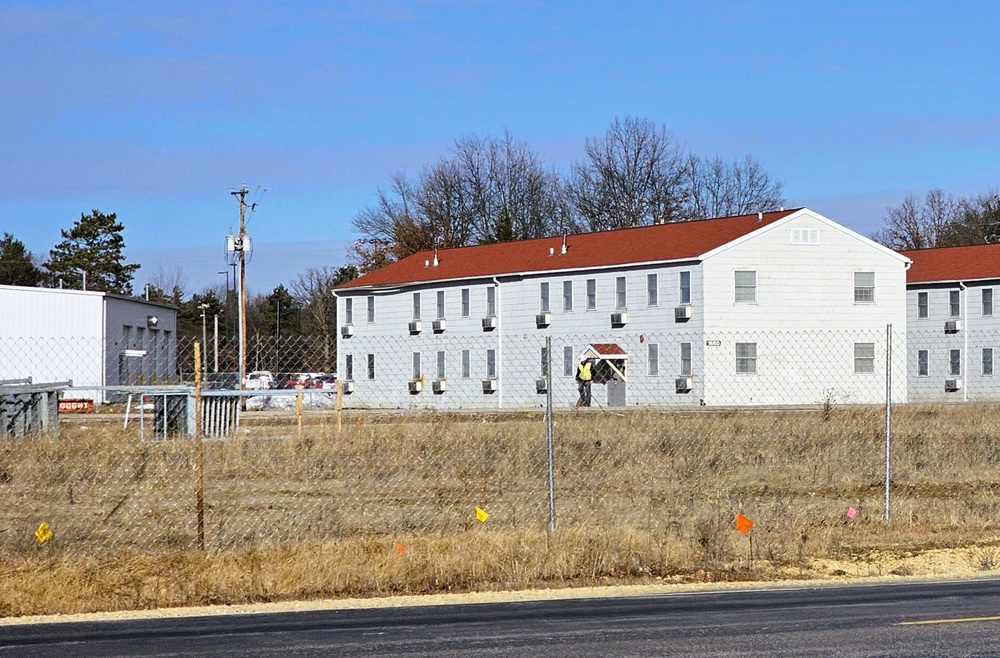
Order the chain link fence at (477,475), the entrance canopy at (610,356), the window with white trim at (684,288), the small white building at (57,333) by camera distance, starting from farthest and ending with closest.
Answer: the small white building at (57,333) < the entrance canopy at (610,356) < the window with white trim at (684,288) < the chain link fence at (477,475)

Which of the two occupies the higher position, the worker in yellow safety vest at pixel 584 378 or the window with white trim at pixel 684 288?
the window with white trim at pixel 684 288

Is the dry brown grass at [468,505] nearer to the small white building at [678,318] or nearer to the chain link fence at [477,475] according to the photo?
the chain link fence at [477,475]

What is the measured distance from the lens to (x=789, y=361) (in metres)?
48.4

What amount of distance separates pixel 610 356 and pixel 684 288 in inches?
155

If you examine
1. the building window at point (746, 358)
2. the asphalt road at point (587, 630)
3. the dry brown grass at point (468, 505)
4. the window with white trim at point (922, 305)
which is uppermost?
the window with white trim at point (922, 305)

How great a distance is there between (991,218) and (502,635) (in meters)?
94.5

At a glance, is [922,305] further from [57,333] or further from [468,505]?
[468,505]

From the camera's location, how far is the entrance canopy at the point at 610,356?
4991 centimetres

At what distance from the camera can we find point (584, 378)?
160ft

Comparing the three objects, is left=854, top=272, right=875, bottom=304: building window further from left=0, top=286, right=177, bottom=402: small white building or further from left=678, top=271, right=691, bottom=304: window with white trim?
left=0, top=286, right=177, bottom=402: small white building

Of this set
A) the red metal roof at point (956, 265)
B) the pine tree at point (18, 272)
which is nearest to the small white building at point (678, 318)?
the red metal roof at point (956, 265)

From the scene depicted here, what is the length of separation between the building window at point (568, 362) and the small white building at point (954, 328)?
15374mm

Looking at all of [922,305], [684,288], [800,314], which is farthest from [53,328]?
[922,305]

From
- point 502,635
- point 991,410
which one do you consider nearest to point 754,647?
point 502,635
